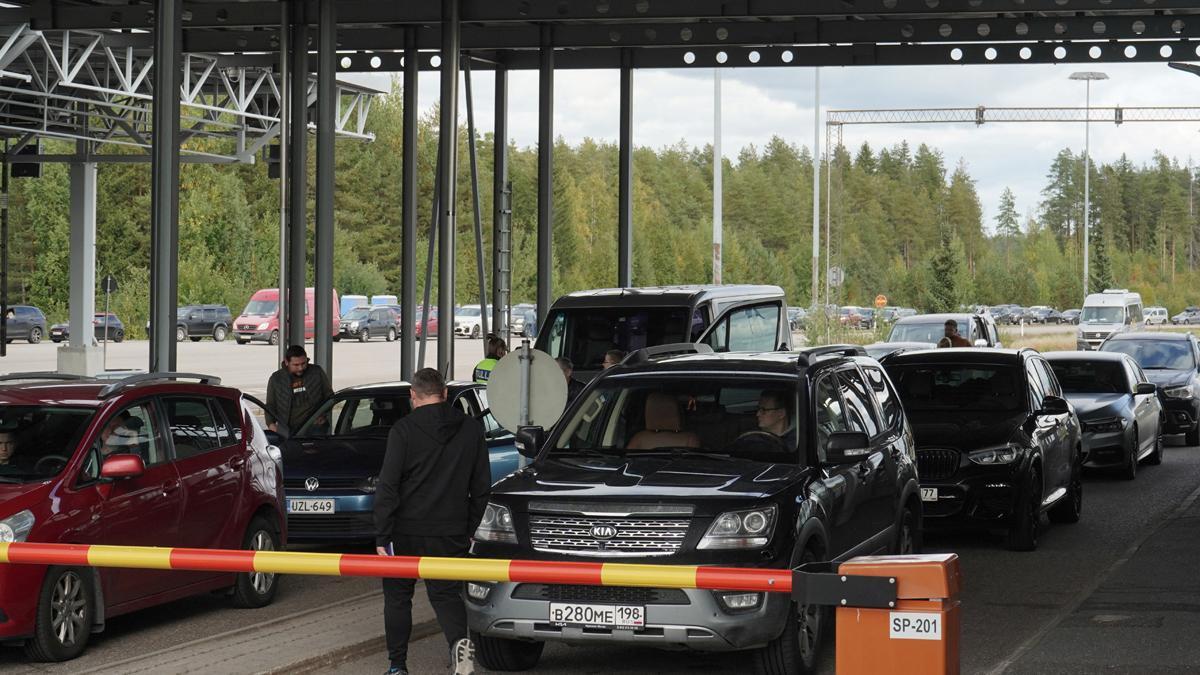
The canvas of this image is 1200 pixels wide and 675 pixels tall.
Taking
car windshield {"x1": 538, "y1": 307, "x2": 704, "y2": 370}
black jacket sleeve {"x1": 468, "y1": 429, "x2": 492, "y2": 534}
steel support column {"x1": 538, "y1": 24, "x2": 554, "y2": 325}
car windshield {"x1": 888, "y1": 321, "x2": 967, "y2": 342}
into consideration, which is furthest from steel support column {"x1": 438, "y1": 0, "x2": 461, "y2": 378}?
black jacket sleeve {"x1": 468, "y1": 429, "x2": 492, "y2": 534}

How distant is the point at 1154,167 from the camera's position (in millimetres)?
190625

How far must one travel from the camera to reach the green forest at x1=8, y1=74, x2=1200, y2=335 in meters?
98.6

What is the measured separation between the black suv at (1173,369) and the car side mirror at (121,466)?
20.5 metres

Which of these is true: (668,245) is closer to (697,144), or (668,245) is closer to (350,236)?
(350,236)

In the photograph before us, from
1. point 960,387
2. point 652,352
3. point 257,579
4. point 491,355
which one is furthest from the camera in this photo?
point 491,355

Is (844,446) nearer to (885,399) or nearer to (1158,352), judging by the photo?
(885,399)

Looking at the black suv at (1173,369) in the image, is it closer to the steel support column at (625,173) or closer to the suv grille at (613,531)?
the steel support column at (625,173)

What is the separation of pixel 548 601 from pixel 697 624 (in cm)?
77

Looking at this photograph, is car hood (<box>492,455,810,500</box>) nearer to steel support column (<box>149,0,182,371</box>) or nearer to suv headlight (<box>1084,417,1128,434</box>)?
steel support column (<box>149,0,182,371</box>)

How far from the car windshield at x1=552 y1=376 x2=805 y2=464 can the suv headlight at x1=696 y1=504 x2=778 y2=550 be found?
959mm

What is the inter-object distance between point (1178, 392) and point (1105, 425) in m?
6.93

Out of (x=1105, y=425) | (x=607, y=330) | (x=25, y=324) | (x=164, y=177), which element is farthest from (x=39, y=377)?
(x=25, y=324)

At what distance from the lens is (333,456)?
14898 millimetres

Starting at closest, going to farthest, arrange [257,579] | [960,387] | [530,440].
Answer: [530,440], [257,579], [960,387]
